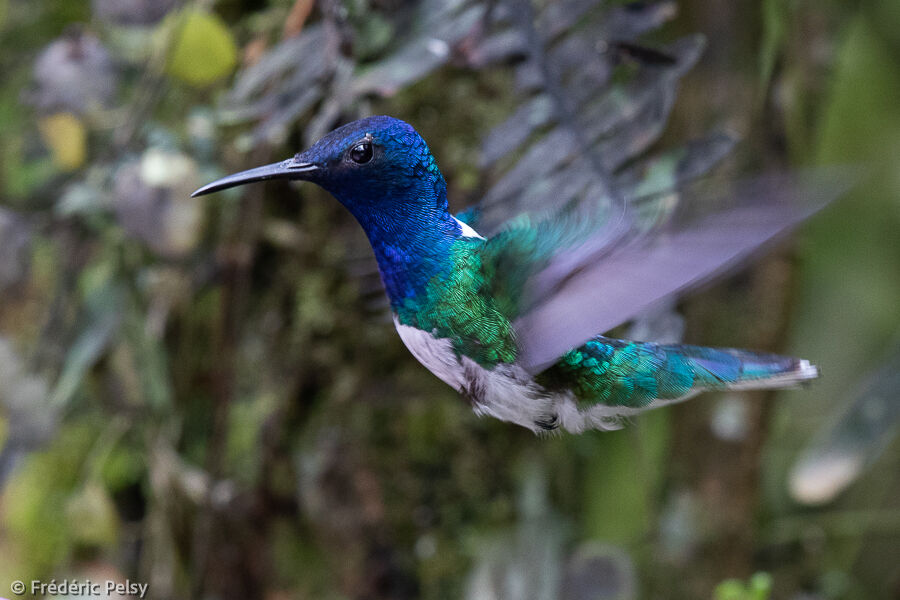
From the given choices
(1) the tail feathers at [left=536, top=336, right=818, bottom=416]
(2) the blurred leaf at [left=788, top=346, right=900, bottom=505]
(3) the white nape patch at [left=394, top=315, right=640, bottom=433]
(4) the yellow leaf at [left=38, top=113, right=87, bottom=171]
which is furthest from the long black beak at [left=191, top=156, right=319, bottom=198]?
(2) the blurred leaf at [left=788, top=346, right=900, bottom=505]

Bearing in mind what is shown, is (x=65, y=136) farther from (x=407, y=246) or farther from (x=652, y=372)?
(x=652, y=372)

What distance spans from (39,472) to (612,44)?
2.95ft

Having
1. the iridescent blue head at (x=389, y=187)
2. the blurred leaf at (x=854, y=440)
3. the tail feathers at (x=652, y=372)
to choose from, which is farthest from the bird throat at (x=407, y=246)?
the blurred leaf at (x=854, y=440)

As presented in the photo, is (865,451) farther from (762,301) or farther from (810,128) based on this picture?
(810,128)

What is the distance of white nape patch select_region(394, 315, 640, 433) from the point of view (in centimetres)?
65

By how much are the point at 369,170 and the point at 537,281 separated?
6.0 inches

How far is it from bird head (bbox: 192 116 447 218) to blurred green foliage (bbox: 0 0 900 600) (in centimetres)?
38

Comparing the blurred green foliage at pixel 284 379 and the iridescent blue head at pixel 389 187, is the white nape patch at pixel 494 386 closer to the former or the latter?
the iridescent blue head at pixel 389 187

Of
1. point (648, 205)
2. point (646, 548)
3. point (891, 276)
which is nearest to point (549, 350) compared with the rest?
point (648, 205)

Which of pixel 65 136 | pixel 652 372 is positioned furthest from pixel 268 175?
pixel 65 136

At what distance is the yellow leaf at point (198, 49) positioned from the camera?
101cm

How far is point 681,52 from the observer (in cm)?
92

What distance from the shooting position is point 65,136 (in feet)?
3.71

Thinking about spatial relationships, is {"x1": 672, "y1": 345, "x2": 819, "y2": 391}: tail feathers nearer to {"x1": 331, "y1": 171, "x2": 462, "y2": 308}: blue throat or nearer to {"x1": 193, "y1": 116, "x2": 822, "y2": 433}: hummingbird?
{"x1": 193, "y1": 116, "x2": 822, "y2": 433}: hummingbird
